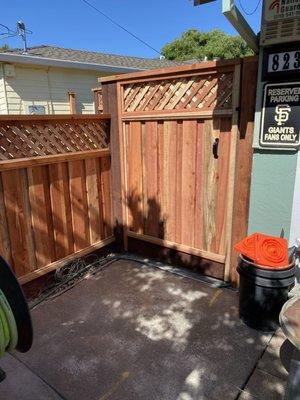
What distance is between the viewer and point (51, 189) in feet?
10.3

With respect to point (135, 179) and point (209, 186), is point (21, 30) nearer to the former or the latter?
point (135, 179)

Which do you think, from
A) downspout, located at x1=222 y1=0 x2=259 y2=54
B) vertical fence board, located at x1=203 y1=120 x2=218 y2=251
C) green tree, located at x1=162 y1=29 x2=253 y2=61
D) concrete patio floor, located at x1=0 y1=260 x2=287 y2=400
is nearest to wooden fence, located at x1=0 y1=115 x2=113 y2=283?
concrete patio floor, located at x1=0 y1=260 x2=287 y2=400

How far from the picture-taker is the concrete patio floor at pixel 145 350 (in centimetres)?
199

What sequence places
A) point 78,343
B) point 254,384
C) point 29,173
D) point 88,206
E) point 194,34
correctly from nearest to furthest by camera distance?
point 254,384 < point 78,343 < point 29,173 < point 88,206 < point 194,34

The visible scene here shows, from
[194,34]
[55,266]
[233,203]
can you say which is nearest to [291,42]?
[233,203]

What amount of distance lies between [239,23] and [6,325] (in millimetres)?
2547

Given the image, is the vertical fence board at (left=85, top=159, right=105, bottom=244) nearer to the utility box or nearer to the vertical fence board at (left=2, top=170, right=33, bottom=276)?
the vertical fence board at (left=2, top=170, right=33, bottom=276)

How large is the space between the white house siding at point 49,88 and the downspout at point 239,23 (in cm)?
594

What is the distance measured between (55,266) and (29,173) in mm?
1065

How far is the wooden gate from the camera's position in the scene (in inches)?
112

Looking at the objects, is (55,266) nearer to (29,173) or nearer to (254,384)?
(29,173)

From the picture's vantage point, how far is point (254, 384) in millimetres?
2002

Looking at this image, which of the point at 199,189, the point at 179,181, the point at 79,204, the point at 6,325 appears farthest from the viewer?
the point at 79,204

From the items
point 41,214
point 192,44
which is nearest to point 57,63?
point 41,214
